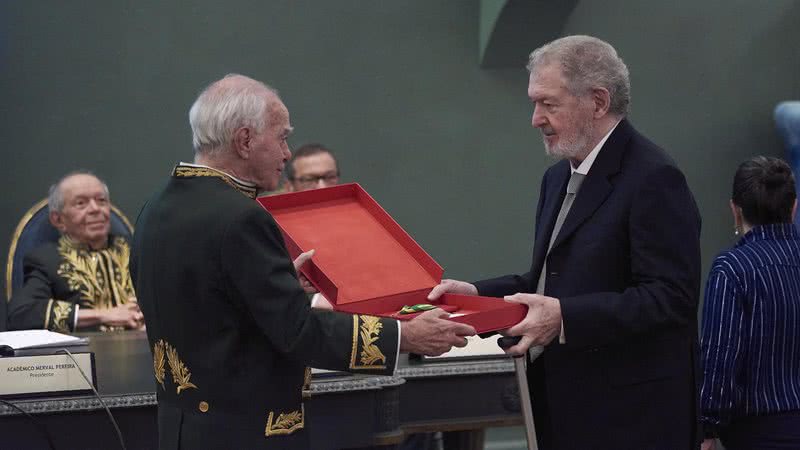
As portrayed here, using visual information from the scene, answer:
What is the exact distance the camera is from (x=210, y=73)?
17.4 ft

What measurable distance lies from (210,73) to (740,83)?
2.72 metres

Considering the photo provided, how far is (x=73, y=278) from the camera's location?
4.63m

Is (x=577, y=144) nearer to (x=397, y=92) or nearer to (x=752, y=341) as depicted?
(x=752, y=341)

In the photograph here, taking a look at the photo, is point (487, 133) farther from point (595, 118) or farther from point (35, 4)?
point (595, 118)

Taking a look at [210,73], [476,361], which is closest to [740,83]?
[210,73]

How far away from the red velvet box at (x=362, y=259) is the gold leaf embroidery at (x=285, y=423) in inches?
10.8

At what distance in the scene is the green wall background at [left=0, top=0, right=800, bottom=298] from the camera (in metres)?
5.17

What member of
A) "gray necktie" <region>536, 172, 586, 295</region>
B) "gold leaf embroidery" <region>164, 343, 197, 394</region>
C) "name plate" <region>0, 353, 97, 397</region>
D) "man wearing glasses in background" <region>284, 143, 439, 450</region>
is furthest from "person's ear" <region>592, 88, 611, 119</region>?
"man wearing glasses in background" <region>284, 143, 439, 450</region>

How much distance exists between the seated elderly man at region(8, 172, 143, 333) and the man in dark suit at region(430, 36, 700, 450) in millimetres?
2457

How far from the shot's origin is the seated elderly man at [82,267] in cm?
452

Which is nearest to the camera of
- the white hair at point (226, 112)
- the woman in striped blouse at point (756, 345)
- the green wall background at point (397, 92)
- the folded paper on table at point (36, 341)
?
the white hair at point (226, 112)

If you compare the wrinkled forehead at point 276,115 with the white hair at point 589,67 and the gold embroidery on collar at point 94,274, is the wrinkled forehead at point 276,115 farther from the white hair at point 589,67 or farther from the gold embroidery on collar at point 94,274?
the gold embroidery on collar at point 94,274

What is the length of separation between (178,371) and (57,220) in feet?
8.81

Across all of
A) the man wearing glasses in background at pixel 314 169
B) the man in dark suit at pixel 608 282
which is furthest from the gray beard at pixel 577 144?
the man wearing glasses in background at pixel 314 169
